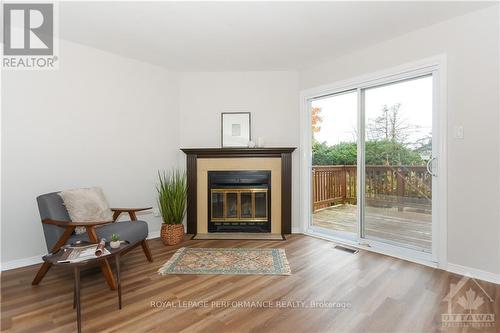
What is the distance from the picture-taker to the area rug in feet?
7.93

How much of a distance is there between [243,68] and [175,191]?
6.77ft

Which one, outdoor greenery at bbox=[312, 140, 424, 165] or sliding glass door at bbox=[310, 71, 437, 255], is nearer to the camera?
sliding glass door at bbox=[310, 71, 437, 255]

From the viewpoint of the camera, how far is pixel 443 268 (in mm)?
2439

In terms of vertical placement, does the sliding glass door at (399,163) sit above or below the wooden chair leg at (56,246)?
above

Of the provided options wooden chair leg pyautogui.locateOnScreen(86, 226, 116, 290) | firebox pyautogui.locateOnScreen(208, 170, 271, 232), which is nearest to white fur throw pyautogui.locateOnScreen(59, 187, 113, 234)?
wooden chair leg pyautogui.locateOnScreen(86, 226, 116, 290)

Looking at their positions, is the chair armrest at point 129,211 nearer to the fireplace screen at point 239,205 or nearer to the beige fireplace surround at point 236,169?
the beige fireplace surround at point 236,169

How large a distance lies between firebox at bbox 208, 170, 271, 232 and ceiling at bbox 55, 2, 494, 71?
1687 millimetres

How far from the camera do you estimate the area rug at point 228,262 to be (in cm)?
242

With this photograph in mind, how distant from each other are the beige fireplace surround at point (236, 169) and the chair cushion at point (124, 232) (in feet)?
3.99

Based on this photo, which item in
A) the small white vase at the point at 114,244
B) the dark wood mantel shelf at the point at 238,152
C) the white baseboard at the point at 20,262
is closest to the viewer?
the small white vase at the point at 114,244

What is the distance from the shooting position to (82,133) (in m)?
2.95

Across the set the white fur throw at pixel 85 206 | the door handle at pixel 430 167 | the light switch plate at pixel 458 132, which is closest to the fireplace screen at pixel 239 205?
the white fur throw at pixel 85 206

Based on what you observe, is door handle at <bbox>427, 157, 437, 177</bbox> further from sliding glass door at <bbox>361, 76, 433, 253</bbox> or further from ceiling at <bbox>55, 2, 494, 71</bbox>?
ceiling at <bbox>55, 2, 494, 71</bbox>

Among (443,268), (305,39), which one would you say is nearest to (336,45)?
(305,39)
